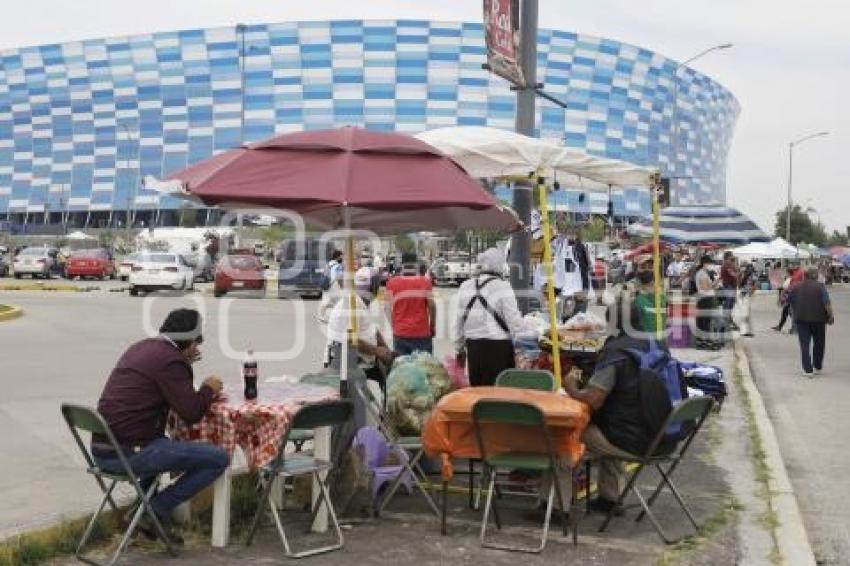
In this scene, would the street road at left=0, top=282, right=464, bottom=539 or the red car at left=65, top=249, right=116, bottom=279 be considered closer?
the street road at left=0, top=282, right=464, bottom=539

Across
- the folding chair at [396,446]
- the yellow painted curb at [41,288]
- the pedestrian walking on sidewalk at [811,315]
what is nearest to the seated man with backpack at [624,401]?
the folding chair at [396,446]

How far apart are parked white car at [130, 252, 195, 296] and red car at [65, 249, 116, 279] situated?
1239 centimetres

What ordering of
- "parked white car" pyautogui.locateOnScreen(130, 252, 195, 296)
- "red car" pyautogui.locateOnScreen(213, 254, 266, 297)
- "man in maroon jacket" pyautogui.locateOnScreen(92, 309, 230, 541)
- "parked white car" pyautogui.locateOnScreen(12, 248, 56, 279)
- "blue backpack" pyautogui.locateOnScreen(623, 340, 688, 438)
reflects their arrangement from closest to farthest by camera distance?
"man in maroon jacket" pyautogui.locateOnScreen(92, 309, 230, 541) → "blue backpack" pyautogui.locateOnScreen(623, 340, 688, 438) → "parked white car" pyautogui.locateOnScreen(130, 252, 195, 296) → "red car" pyautogui.locateOnScreen(213, 254, 266, 297) → "parked white car" pyautogui.locateOnScreen(12, 248, 56, 279)

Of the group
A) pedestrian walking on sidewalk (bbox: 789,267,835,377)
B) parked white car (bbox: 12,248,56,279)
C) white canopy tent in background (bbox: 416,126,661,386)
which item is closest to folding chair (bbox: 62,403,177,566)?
white canopy tent in background (bbox: 416,126,661,386)

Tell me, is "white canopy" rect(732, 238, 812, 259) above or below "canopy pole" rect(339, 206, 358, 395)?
above

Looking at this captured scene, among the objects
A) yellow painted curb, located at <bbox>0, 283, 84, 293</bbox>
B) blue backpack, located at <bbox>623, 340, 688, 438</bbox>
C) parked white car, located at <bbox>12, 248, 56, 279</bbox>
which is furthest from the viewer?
parked white car, located at <bbox>12, 248, 56, 279</bbox>

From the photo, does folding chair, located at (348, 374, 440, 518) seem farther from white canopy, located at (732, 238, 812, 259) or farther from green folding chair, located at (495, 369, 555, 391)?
white canopy, located at (732, 238, 812, 259)

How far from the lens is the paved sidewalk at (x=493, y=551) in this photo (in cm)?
556

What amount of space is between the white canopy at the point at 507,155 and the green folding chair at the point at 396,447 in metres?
1.97

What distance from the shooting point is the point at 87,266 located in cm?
4562

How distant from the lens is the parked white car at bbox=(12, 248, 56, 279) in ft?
147

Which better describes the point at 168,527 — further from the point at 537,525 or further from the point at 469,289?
the point at 469,289

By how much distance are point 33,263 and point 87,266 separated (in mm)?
2264

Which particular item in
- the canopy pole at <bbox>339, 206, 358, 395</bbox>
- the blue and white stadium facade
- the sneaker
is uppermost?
the blue and white stadium facade
